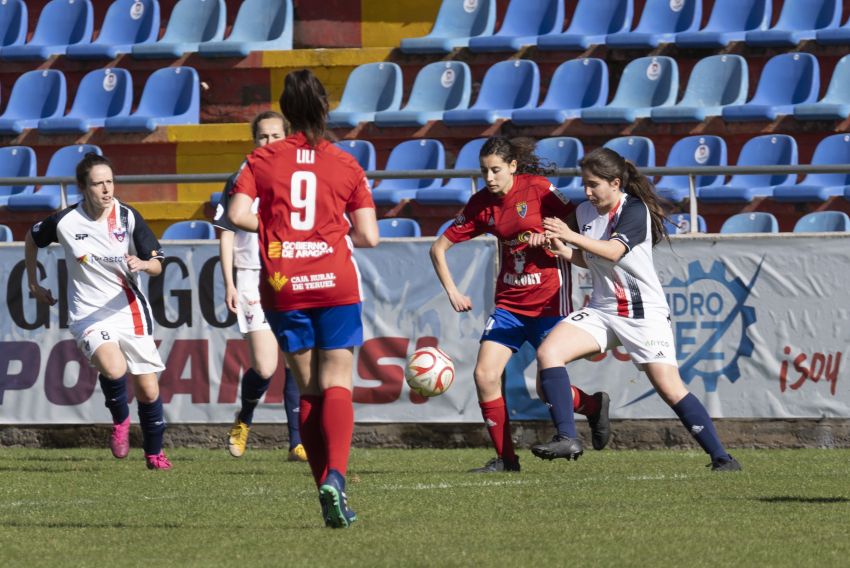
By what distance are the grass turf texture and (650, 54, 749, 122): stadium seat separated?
540cm

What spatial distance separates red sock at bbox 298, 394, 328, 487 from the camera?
19.6ft

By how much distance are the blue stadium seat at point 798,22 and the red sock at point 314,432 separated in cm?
1016

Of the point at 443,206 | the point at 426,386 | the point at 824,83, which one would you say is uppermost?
the point at 824,83

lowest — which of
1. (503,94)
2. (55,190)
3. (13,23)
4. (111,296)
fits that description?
(111,296)

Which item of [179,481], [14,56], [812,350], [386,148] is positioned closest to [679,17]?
[386,148]

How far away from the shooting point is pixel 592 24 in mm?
15805

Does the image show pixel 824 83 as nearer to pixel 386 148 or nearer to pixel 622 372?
pixel 386 148

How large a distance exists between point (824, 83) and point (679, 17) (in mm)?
1678

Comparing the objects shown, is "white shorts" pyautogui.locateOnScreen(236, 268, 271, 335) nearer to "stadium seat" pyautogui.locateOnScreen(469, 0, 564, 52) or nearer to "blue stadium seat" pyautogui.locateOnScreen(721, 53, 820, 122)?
"blue stadium seat" pyautogui.locateOnScreen(721, 53, 820, 122)

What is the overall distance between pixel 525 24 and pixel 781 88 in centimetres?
304

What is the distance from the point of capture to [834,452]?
9969 mm

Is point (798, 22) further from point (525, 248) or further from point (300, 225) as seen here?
point (300, 225)

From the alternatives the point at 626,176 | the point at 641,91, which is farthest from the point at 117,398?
the point at 641,91

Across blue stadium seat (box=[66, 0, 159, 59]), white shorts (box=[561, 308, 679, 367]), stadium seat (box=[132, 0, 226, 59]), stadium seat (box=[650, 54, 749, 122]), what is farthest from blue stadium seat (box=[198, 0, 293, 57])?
white shorts (box=[561, 308, 679, 367])
